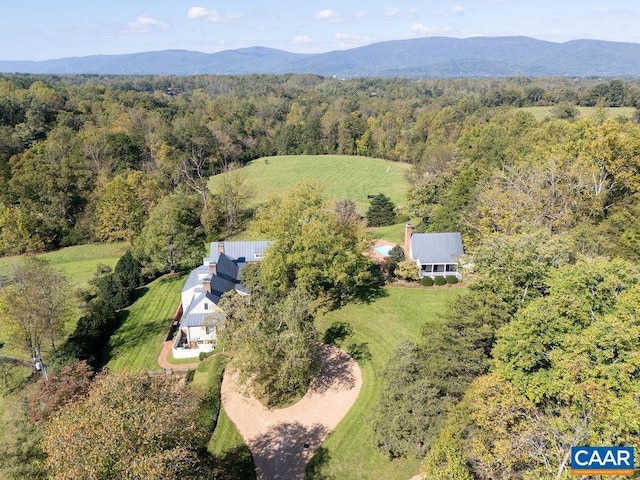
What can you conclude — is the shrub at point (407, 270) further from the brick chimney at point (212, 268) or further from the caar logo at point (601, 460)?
the caar logo at point (601, 460)

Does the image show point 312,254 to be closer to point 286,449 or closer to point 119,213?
point 286,449

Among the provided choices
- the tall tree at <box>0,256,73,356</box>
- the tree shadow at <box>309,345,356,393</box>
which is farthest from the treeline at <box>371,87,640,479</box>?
the tall tree at <box>0,256,73,356</box>

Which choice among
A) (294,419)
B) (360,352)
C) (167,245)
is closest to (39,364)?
(167,245)

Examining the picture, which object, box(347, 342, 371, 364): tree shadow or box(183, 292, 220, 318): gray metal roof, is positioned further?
box(183, 292, 220, 318): gray metal roof

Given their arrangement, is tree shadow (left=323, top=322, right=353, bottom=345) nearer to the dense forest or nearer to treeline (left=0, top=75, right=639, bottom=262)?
the dense forest

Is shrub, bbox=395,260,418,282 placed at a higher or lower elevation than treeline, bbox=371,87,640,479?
lower

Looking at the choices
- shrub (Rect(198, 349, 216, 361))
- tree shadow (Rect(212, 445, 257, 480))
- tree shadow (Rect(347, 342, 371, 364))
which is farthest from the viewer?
shrub (Rect(198, 349, 216, 361))
